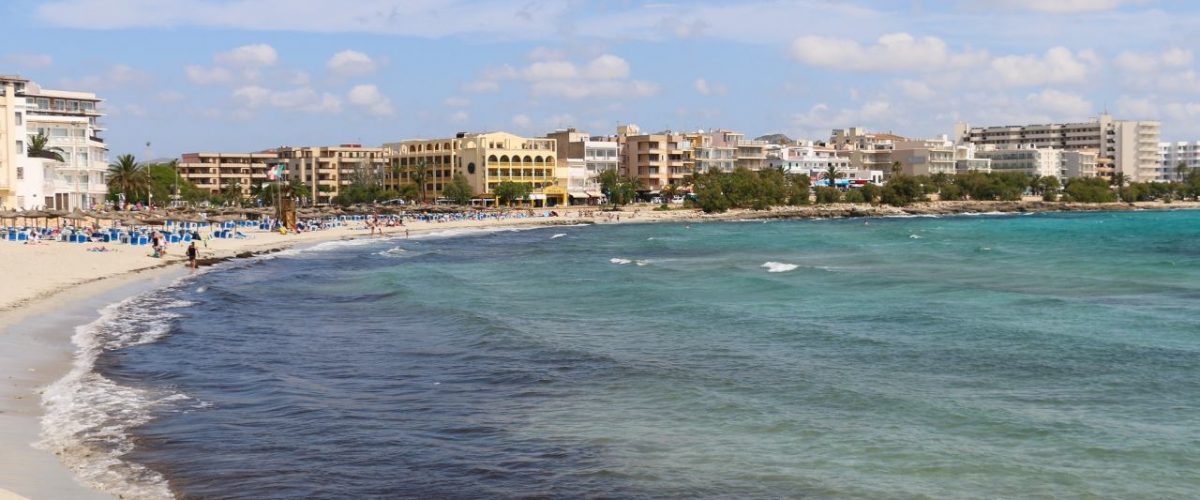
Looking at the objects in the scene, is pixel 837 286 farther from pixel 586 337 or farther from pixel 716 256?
pixel 716 256

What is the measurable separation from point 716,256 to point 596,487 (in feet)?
147

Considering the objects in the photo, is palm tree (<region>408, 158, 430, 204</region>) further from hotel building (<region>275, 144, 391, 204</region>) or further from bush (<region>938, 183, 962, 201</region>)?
bush (<region>938, 183, 962, 201</region>)

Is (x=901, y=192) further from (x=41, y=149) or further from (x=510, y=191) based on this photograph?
(x=41, y=149)

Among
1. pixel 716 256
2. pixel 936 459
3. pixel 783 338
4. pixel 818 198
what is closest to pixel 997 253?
pixel 716 256

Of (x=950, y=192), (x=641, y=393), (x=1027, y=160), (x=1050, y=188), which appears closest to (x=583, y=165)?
(x=950, y=192)

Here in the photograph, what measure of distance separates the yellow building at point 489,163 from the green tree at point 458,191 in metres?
2.33

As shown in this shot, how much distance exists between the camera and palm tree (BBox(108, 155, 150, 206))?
8912 cm

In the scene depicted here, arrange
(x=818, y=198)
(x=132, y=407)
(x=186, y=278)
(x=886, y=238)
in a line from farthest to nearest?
(x=818, y=198), (x=886, y=238), (x=186, y=278), (x=132, y=407)

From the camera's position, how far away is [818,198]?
14300 cm

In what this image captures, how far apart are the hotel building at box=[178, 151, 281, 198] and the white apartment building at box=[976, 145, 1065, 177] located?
110 meters

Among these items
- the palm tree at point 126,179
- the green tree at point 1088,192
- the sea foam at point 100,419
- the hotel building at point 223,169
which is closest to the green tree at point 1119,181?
the green tree at point 1088,192

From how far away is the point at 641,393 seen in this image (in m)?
17.2

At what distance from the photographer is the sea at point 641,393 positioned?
12289mm

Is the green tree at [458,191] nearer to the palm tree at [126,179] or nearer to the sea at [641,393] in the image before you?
the palm tree at [126,179]
